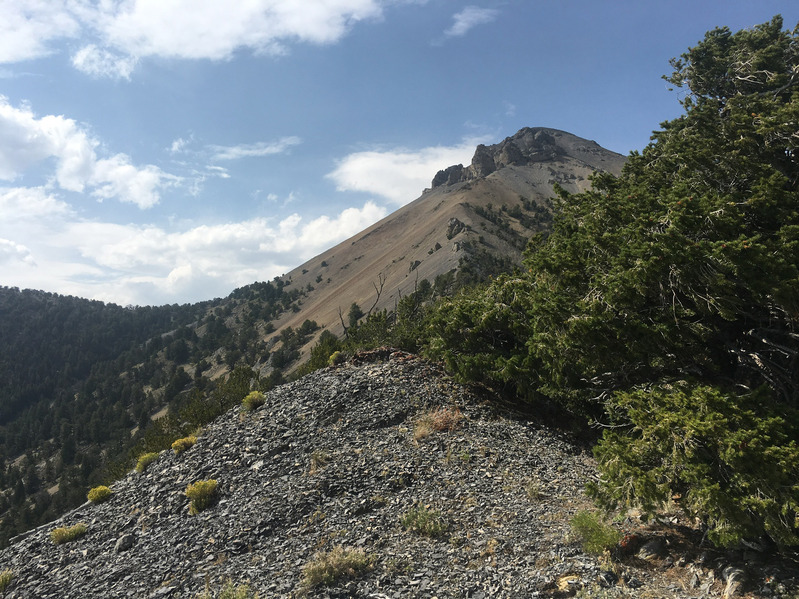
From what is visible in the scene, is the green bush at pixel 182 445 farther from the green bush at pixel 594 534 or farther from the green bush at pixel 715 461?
the green bush at pixel 715 461

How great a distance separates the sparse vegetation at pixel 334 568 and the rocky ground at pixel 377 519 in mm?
86

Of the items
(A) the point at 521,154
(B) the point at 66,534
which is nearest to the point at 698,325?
(B) the point at 66,534

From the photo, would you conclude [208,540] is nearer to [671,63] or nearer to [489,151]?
[671,63]

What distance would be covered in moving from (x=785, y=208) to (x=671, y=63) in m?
23.7

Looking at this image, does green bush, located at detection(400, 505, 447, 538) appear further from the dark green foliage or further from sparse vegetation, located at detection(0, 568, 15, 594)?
sparse vegetation, located at detection(0, 568, 15, 594)

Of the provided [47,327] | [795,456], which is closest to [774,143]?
[795,456]

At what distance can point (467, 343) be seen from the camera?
18.7 metres

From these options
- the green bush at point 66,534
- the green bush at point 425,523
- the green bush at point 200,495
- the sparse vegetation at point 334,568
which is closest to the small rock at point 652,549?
the green bush at point 425,523

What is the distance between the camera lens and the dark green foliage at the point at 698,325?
7.47 meters

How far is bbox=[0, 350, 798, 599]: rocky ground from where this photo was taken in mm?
8375

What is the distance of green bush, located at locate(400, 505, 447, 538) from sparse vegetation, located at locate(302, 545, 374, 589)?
1.30 metres

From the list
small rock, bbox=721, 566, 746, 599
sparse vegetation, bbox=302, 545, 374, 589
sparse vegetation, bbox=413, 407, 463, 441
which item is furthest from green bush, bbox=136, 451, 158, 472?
small rock, bbox=721, 566, 746, 599

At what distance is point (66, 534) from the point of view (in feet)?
48.8

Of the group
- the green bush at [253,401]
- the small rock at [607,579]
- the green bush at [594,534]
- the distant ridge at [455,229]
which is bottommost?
the small rock at [607,579]
